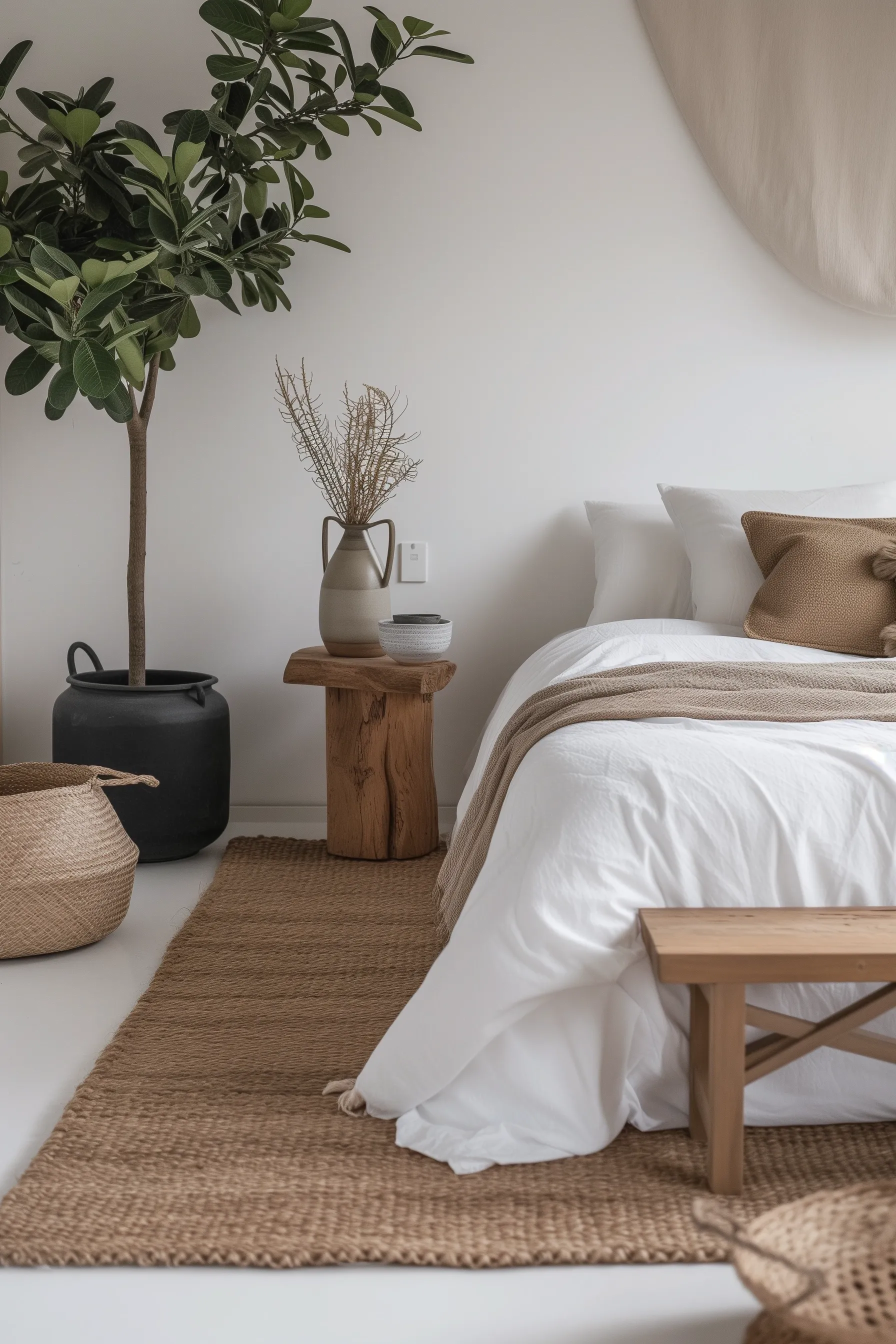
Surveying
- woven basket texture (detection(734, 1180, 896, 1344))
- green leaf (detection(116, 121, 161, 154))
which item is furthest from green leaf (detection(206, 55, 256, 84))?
woven basket texture (detection(734, 1180, 896, 1344))

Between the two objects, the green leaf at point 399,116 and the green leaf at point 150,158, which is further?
the green leaf at point 399,116

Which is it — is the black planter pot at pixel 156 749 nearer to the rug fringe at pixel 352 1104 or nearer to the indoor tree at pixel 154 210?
the indoor tree at pixel 154 210

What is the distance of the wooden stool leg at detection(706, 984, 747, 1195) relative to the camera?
1.41 meters

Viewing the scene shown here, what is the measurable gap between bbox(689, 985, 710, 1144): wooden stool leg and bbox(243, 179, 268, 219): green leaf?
2272 millimetres

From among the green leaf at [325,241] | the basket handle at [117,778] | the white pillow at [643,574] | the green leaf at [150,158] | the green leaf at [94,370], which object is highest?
the green leaf at [150,158]

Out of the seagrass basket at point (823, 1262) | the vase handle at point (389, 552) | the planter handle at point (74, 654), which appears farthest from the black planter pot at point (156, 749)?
the seagrass basket at point (823, 1262)

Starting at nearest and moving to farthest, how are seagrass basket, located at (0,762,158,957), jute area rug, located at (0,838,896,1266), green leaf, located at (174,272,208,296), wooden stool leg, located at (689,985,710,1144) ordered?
jute area rug, located at (0,838,896,1266) < wooden stool leg, located at (689,985,710,1144) < seagrass basket, located at (0,762,158,957) < green leaf, located at (174,272,208,296)

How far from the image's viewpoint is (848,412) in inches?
134

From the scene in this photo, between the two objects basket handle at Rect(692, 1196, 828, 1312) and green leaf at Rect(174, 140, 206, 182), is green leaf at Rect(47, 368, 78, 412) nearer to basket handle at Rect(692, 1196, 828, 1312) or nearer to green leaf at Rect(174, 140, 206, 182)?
green leaf at Rect(174, 140, 206, 182)

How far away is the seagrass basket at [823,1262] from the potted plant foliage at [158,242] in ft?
6.65

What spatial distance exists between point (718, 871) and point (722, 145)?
8.14 ft

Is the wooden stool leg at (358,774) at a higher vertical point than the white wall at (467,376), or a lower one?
lower

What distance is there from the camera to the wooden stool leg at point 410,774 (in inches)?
120

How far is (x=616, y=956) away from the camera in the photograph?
152cm
